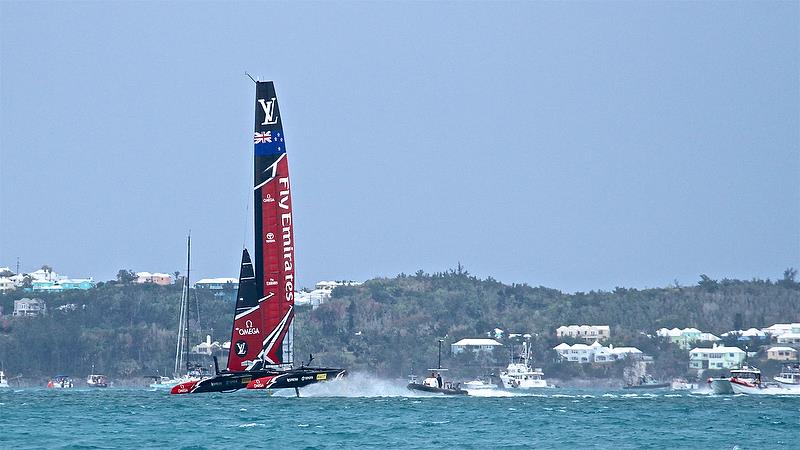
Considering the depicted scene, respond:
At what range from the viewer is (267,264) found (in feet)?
227

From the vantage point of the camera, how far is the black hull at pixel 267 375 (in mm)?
66375

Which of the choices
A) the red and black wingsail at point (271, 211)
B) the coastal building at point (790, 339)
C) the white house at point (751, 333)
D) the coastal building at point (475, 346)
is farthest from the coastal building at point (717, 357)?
the red and black wingsail at point (271, 211)

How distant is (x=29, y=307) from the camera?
179000 millimetres

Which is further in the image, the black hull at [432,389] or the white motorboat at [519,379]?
the white motorboat at [519,379]

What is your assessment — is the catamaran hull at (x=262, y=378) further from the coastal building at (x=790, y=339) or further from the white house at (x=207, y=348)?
the coastal building at (x=790, y=339)

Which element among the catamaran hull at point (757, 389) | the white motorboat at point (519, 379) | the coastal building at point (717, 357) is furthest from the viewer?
the coastal building at point (717, 357)

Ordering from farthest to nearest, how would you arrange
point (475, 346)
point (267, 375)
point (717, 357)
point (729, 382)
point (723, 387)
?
1. point (475, 346)
2. point (717, 357)
3. point (723, 387)
4. point (729, 382)
5. point (267, 375)

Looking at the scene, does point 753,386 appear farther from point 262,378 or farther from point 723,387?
point 262,378

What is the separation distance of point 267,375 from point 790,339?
9849cm

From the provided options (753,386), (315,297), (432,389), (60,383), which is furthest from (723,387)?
(315,297)

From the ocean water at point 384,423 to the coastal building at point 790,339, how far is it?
3042 inches

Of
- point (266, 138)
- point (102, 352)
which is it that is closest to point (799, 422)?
point (266, 138)

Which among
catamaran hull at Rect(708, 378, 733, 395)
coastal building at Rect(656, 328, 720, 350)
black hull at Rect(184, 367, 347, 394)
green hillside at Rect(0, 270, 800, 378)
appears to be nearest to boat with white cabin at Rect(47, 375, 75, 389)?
green hillside at Rect(0, 270, 800, 378)

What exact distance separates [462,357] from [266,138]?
9589cm
